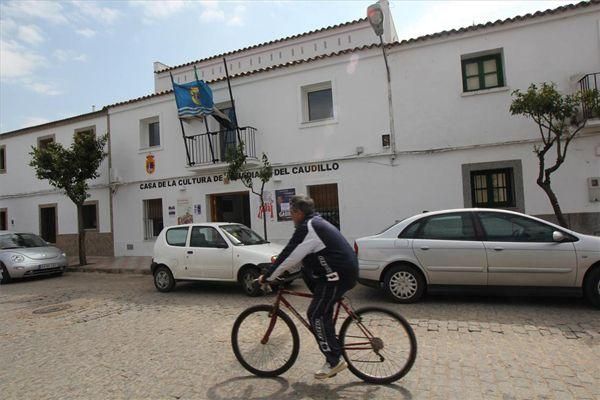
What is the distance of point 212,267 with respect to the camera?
339 inches

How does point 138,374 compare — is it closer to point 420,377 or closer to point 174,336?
point 174,336

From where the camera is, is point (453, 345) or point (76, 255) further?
point (76, 255)

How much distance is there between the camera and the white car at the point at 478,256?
20.0 ft

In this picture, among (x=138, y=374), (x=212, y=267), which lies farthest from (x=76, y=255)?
(x=138, y=374)

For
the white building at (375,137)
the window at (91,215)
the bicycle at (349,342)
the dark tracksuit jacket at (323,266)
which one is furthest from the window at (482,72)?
the window at (91,215)

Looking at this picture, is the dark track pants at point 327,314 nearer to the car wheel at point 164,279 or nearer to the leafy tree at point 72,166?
the car wheel at point 164,279

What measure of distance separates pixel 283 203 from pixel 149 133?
659 centimetres

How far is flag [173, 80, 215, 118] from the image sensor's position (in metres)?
13.1

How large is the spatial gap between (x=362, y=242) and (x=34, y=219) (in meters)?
17.2

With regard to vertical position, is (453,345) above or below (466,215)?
below

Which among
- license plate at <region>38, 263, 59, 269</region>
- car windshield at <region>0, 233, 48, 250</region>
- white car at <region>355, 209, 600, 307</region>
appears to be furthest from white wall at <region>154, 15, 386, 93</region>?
white car at <region>355, 209, 600, 307</region>

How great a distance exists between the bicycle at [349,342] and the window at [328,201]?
812cm

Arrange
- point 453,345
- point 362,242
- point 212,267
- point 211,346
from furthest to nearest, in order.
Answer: point 212,267 < point 362,242 < point 211,346 < point 453,345

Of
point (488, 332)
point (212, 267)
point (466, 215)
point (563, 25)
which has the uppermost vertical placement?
point (563, 25)
